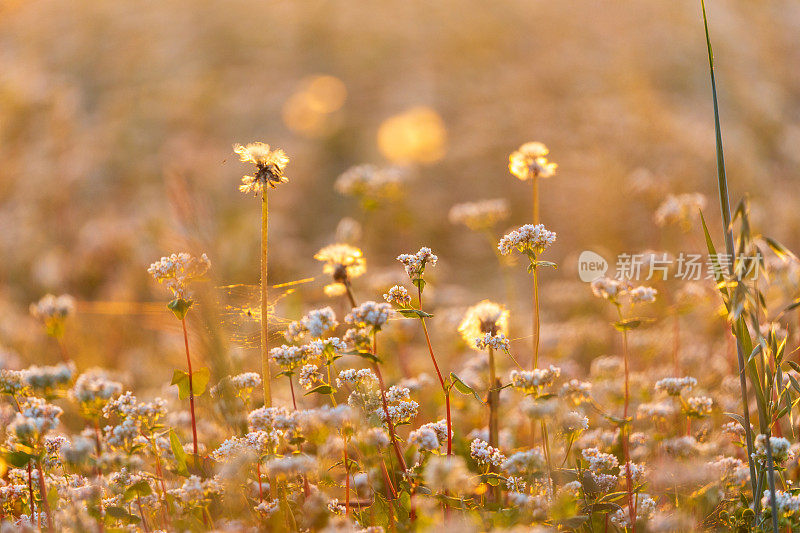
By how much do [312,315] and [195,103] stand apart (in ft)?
30.5

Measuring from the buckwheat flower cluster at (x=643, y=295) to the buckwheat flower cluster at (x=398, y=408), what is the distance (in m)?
1.01

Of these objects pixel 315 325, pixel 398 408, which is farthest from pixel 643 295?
pixel 315 325

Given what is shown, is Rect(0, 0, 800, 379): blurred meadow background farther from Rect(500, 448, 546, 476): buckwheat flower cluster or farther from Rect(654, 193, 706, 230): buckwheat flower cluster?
Rect(500, 448, 546, 476): buckwheat flower cluster

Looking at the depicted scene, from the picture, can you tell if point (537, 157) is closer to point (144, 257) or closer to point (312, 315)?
point (312, 315)

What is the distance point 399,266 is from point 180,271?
16.9 ft

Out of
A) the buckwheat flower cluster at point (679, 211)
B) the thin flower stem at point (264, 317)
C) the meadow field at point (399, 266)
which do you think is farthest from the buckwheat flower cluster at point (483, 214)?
the thin flower stem at point (264, 317)

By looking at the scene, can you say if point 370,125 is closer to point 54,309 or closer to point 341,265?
point 54,309

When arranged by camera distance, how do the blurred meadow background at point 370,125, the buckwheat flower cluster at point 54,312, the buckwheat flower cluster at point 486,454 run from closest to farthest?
the buckwheat flower cluster at point 486,454, the buckwheat flower cluster at point 54,312, the blurred meadow background at point 370,125

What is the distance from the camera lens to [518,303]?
23.2 ft


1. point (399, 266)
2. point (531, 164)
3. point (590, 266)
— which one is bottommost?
point (590, 266)

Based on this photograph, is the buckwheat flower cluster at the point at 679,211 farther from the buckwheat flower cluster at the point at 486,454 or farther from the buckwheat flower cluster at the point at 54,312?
the buckwheat flower cluster at the point at 54,312

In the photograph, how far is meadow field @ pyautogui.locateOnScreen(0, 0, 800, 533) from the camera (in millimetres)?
1937

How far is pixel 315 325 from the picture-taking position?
184 cm

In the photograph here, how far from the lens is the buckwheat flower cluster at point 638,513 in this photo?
206 centimetres
